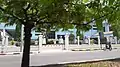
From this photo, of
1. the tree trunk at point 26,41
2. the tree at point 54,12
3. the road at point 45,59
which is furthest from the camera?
the road at point 45,59

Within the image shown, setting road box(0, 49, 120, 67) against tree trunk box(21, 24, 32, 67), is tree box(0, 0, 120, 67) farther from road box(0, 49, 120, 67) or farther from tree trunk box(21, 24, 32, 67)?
road box(0, 49, 120, 67)

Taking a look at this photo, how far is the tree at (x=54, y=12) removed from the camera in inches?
208

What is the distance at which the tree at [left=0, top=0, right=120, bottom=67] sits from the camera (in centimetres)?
530

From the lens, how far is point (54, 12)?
5.57 m

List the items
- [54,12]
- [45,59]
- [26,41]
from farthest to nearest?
[45,59]
[26,41]
[54,12]

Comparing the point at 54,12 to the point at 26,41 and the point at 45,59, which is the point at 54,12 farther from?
the point at 45,59

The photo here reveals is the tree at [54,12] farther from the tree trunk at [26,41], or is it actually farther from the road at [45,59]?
the road at [45,59]

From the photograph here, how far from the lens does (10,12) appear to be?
19.5 ft

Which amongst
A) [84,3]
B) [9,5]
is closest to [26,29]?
[9,5]

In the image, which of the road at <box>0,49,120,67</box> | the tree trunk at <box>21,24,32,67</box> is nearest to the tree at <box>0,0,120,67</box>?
the tree trunk at <box>21,24,32,67</box>

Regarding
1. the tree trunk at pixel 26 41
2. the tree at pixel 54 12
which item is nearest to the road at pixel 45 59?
the tree trunk at pixel 26 41

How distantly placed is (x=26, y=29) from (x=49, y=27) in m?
0.77

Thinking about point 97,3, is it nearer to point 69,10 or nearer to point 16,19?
point 69,10

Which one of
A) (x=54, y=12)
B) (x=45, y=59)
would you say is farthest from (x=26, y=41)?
(x=45, y=59)
